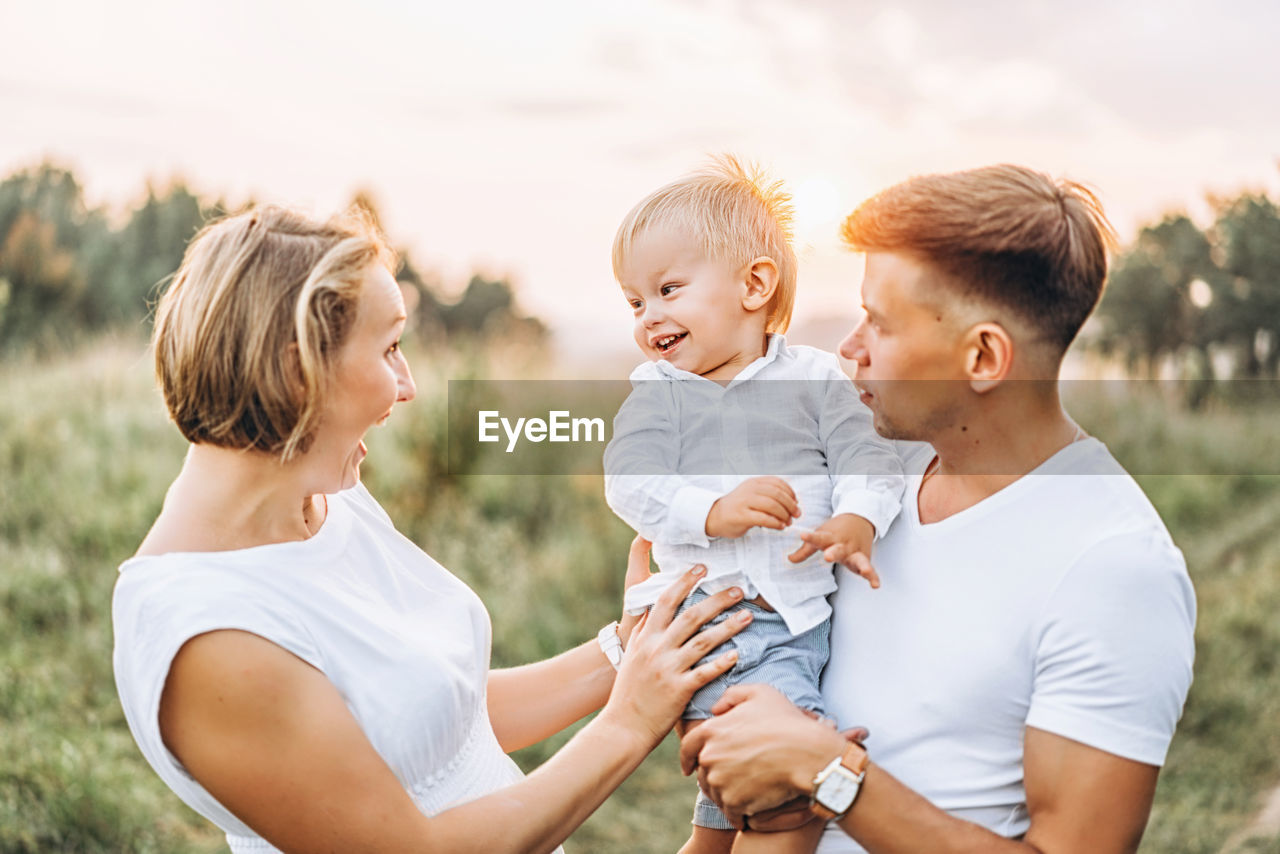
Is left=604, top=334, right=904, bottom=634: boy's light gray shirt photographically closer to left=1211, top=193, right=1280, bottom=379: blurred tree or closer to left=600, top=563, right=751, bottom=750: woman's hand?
left=600, top=563, right=751, bottom=750: woman's hand

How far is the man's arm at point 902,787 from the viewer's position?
190 centimetres

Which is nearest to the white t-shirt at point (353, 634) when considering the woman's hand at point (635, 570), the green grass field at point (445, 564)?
the woman's hand at point (635, 570)

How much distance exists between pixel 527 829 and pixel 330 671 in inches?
19.4

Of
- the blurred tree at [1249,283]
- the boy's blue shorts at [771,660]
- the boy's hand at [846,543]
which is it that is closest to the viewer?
the boy's hand at [846,543]

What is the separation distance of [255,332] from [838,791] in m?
1.38

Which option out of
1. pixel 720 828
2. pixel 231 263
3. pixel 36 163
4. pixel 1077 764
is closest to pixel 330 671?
pixel 231 263

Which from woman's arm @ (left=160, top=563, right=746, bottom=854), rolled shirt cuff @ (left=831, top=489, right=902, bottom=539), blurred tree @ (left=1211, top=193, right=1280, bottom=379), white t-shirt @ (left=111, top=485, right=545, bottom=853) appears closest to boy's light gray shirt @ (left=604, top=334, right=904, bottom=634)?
rolled shirt cuff @ (left=831, top=489, right=902, bottom=539)

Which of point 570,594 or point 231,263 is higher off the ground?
point 231,263

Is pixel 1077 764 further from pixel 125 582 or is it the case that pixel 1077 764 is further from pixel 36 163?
pixel 36 163

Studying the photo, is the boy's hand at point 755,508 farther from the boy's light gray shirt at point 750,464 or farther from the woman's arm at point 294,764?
the woman's arm at point 294,764

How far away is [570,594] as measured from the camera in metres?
8.05

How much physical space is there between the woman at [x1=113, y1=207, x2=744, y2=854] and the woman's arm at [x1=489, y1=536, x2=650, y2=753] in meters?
0.35

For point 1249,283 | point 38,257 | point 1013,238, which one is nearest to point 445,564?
point 1013,238

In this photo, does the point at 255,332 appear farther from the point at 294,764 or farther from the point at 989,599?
the point at 989,599
